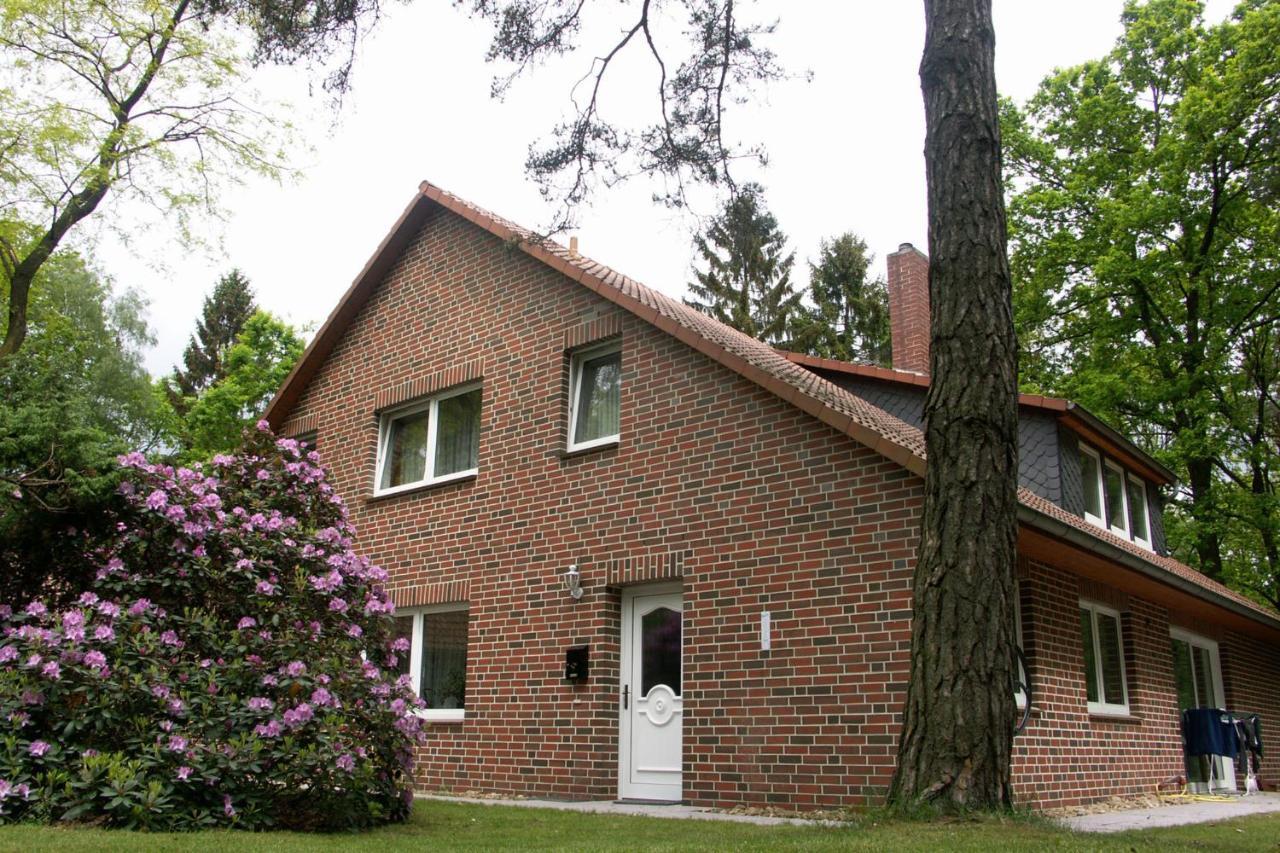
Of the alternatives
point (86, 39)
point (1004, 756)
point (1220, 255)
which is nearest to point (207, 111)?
point (86, 39)

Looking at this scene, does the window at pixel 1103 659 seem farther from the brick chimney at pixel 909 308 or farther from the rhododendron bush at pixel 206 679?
the rhododendron bush at pixel 206 679

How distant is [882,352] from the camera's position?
35.7 metres

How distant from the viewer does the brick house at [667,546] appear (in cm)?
917

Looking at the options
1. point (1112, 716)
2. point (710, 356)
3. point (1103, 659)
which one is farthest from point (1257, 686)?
point (710, 356)

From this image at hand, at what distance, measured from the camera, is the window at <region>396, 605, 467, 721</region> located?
41.2ft

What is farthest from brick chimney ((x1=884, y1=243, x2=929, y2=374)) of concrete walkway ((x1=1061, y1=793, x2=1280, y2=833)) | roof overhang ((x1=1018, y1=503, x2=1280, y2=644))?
concrete walkway ((x1=1061, y1=793, x2=1280, y2=833))

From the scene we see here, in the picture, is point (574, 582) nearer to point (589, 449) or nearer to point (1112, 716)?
point (589, 449)

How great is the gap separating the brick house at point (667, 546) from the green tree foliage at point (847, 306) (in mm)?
19416

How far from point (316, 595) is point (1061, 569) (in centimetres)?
719

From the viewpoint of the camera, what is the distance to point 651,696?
35.1 feet

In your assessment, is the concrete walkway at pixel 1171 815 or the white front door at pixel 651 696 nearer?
the concrete walkway at pixel 1171 815

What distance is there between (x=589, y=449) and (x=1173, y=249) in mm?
17113

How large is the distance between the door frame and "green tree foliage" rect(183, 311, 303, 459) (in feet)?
79.4

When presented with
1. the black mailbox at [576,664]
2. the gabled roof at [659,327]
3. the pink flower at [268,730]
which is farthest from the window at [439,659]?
the pink flower at [268,730]
